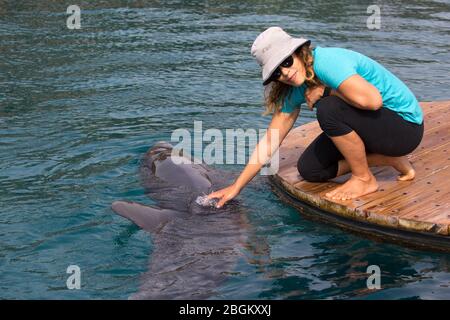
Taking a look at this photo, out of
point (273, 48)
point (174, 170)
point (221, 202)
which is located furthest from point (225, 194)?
point (273, 48)

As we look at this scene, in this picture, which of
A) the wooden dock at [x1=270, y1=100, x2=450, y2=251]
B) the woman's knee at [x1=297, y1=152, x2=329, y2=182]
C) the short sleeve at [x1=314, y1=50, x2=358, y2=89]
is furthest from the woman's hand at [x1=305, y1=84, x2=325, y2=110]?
the wooden dock at [x1=270, y1=100, x2=450, y2=251]

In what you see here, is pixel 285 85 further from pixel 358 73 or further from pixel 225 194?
pixel 225 194

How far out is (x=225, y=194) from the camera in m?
6.38

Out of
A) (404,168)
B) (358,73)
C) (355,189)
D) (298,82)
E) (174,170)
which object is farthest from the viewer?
(174,170)

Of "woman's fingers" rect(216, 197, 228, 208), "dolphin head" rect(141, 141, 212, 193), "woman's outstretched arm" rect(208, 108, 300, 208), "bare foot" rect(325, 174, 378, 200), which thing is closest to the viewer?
"bare foot" rect(325, 174, 378, 200)

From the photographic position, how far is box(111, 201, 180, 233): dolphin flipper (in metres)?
6.02

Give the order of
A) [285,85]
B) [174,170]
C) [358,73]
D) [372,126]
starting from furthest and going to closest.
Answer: [174,170] → [285,85] → [372,126] → [358,73]

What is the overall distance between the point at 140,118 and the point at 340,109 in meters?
3.86

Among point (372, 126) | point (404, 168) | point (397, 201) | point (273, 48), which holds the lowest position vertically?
point (397, 201)

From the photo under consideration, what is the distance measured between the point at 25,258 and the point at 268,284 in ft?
5.91

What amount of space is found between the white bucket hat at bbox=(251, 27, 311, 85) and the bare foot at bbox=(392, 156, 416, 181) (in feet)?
4.37

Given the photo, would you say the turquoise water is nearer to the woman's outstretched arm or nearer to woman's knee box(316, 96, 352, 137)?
the woman's outstretched arm

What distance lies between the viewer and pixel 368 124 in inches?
232

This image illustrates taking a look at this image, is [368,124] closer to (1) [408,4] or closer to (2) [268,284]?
(2) [268,284]
